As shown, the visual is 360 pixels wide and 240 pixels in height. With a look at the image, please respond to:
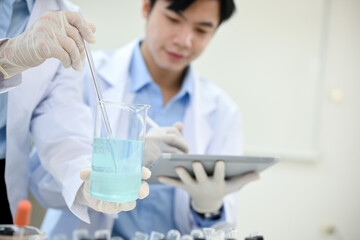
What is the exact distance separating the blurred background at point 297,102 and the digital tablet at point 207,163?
5.77 feet

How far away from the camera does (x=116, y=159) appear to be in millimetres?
733

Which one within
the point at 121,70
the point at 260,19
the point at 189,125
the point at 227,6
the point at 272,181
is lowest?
the point at 272,181

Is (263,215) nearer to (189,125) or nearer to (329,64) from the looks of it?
(329,64)

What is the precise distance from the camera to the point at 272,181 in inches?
117

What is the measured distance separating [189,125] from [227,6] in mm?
623

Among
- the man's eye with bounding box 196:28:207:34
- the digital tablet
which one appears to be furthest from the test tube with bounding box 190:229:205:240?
the man's eye with bounding box 196:28:207:34

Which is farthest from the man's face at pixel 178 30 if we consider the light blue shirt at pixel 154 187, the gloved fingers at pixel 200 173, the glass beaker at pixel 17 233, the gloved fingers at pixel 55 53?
the glass beaker at pixel 17 233

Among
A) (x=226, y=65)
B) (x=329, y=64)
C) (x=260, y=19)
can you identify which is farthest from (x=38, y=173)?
(x=329, y=64)

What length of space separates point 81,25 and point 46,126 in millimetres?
446

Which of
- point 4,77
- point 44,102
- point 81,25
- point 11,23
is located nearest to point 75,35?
point 81,25

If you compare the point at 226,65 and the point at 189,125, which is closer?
the point at 189,125

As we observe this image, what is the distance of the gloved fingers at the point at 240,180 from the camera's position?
1.34 meters

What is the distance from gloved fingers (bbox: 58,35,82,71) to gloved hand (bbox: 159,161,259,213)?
503 millimetres

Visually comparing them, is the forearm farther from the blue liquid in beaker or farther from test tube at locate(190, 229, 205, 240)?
test tube at locate(190, 229, 205, 240)
